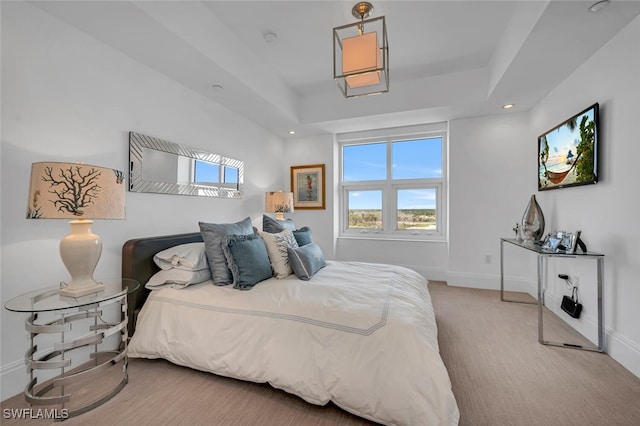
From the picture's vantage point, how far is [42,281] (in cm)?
174

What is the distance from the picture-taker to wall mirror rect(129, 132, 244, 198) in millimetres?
2312

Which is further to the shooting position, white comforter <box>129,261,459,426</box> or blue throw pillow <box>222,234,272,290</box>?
blue throw pillow <box>222,234,272,290</box>

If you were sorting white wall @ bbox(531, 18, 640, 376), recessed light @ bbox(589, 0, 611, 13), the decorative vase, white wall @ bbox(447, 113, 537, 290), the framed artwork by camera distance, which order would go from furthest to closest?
the framed artwork < white wall @ bbox(447, 113, 537, 290) < the decorative vase < white wall @ bbox(531, 18, 640, 376) < recessed light @ bbox(589, 0, 611, 13)

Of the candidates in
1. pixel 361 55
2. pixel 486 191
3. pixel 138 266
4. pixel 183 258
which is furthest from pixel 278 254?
pixel 486 191

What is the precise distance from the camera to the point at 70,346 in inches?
56.5

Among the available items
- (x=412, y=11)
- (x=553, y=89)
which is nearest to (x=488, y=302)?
(x=553, y=89)

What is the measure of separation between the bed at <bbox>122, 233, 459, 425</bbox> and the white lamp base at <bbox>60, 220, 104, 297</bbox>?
1.47 ft

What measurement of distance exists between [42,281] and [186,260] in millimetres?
838

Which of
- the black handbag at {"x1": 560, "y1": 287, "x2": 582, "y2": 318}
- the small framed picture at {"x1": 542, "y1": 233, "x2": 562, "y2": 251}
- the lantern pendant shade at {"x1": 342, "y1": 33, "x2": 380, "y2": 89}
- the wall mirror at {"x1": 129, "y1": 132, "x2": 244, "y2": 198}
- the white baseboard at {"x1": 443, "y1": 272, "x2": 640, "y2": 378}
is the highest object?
the lantern pendant shade at {"x1": 342, "y1": 33, "x2": 380, "y2": 89}

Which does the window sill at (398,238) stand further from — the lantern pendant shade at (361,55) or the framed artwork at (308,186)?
the lantern pendant shade at (361,55)

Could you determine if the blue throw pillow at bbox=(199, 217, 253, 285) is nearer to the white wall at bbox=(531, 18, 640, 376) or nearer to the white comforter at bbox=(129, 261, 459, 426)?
the white comforter at bbox=(129, 261, 459, 426)

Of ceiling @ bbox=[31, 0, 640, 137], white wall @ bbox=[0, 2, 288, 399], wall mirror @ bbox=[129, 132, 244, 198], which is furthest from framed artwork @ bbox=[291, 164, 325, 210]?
white wall @ bbox=[0, 2, 288, 399]

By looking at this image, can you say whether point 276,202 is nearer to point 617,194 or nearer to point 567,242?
point 567,242

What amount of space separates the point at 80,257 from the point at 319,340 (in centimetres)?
144
